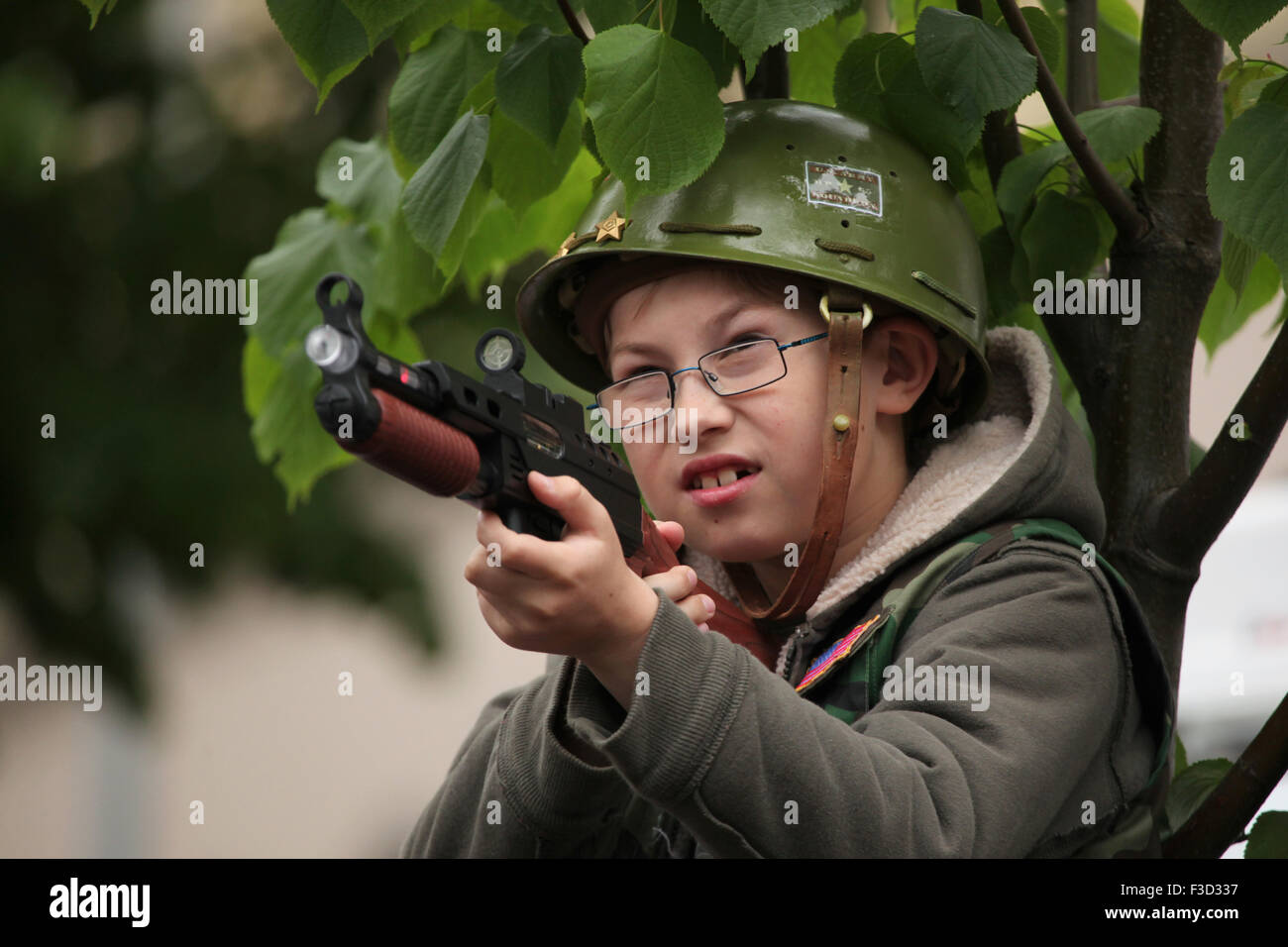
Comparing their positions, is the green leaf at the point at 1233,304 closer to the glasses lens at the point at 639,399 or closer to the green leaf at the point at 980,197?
the green leaf at the point at 980,197

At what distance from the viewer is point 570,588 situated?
1.40m

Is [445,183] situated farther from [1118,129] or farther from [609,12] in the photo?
[1118,129]

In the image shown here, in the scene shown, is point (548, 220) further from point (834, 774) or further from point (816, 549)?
point (834, 774)

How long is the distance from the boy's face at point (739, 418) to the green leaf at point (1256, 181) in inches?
20.4

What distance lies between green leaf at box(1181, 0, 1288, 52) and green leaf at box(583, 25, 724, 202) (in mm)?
549

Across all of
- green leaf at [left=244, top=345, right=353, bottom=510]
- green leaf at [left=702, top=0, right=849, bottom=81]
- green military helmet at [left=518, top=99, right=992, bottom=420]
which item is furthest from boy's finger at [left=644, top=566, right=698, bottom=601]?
green leaf at [left=244, top=345, right=353, bottom=510]

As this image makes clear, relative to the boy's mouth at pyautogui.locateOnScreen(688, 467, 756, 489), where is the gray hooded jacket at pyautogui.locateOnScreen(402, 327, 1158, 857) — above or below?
below

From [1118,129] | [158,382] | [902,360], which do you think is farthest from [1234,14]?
[158,382]

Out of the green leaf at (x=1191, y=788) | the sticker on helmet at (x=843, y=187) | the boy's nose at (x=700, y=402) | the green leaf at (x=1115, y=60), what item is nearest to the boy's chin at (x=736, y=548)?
the boy's nose at (x=700, y=402)

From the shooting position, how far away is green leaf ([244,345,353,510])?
8.27 feet

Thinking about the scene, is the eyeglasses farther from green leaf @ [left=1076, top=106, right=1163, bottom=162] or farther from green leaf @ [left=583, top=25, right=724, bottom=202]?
green leaf @ [left=1076, top=106, right=1163, bottom=162]

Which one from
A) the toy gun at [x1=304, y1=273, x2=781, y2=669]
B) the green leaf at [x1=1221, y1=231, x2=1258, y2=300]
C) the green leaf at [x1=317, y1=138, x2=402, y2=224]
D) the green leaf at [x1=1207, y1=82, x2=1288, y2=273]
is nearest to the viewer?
the toy gun at [x1=304, y1=273, x2=781, y2=669]

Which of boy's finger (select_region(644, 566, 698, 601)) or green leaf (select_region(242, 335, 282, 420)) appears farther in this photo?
green leaf (select_region(242, 335, 282, 420))
